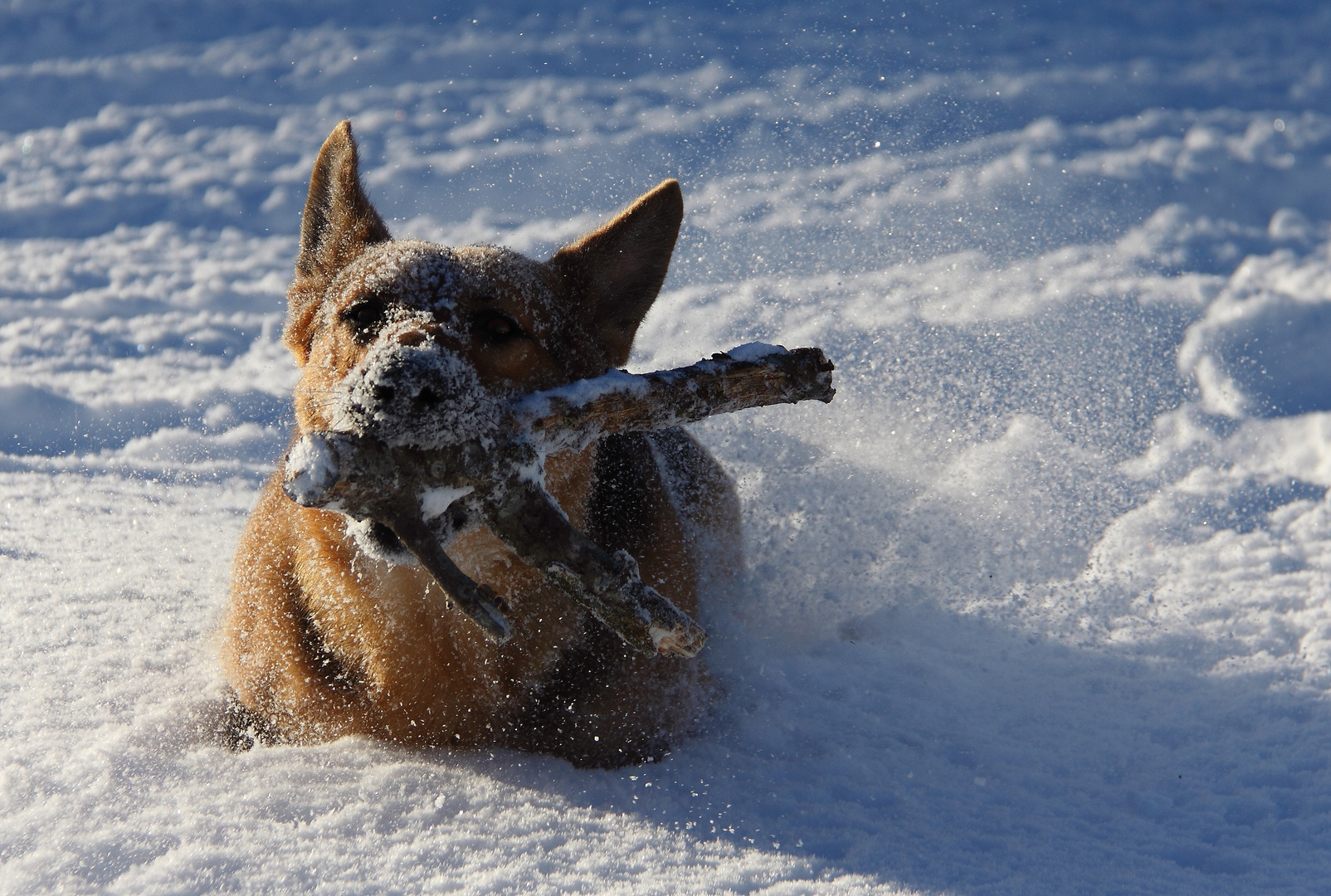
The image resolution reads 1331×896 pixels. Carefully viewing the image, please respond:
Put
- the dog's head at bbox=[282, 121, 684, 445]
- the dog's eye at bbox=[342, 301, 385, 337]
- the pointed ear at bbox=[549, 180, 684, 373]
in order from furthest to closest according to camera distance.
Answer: the pointed ear at bbox=[549, 180, 684, 373] < the dog's eye at bbox=[342, 301, 385, 337] < the dog's head at bbox=[282, 121, 684, 445]

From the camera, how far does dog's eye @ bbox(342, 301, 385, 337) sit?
6.98 feet

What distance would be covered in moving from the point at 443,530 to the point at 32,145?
9376 mm

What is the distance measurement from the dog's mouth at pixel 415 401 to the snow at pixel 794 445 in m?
0.93

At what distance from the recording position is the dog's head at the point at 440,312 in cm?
168

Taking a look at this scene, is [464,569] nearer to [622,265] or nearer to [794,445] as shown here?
[622,265]

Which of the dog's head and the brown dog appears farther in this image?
the brown dog

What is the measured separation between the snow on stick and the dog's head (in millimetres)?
73

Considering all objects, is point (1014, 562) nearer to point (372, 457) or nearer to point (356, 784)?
point (356, 784)

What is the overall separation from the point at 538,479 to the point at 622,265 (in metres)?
0.98

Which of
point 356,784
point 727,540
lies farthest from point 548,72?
point 356,784

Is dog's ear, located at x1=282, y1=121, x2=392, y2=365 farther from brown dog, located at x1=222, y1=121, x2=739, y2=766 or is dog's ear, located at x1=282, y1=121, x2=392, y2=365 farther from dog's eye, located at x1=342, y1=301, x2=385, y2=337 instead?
dog's eye, located at x1=342, y1=301, x2=385, y2=337

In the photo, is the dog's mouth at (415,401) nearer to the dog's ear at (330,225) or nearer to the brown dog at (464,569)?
the brown dog at (464,569)

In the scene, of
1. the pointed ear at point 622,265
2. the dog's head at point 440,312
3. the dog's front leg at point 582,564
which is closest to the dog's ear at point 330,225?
the dog's head at point 440,312

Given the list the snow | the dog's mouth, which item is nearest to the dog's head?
the dog's mouth
